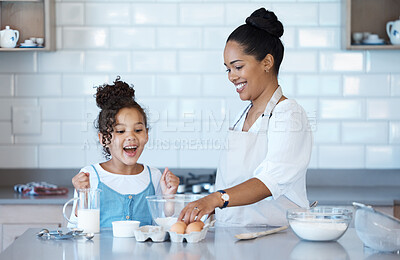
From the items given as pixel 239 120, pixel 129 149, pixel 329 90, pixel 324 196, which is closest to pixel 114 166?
pixel 129 149

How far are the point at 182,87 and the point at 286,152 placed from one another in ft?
4.93

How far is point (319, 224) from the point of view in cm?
172

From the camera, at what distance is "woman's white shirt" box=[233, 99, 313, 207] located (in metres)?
2.01

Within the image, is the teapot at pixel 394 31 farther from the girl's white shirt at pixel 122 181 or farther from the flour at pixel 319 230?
the flour at pixel 319 230

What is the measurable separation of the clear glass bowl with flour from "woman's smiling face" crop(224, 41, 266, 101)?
2.08 feet

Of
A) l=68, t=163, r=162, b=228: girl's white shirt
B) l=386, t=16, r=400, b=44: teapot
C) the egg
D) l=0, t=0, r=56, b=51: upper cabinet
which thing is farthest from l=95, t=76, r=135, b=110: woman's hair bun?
l=386, t=16, r=400, b=44: teapot

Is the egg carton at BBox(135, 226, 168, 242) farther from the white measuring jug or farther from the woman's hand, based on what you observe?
the white measuring jug

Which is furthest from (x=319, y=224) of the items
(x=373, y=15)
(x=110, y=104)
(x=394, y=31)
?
(x=373, y=15)

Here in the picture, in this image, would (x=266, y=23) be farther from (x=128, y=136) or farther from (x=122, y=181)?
(x=122, y=181)

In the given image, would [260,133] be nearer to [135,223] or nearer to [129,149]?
[129,149]

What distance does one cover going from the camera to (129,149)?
2287 millimetres

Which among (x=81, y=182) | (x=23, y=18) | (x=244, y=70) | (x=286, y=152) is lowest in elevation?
(x=81, y=182)

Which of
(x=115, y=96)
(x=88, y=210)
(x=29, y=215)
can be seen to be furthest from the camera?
(x=29, y=215)

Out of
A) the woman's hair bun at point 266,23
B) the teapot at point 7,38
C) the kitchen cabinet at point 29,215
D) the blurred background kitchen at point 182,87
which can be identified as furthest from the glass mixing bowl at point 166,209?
the teapot at point 7,38
